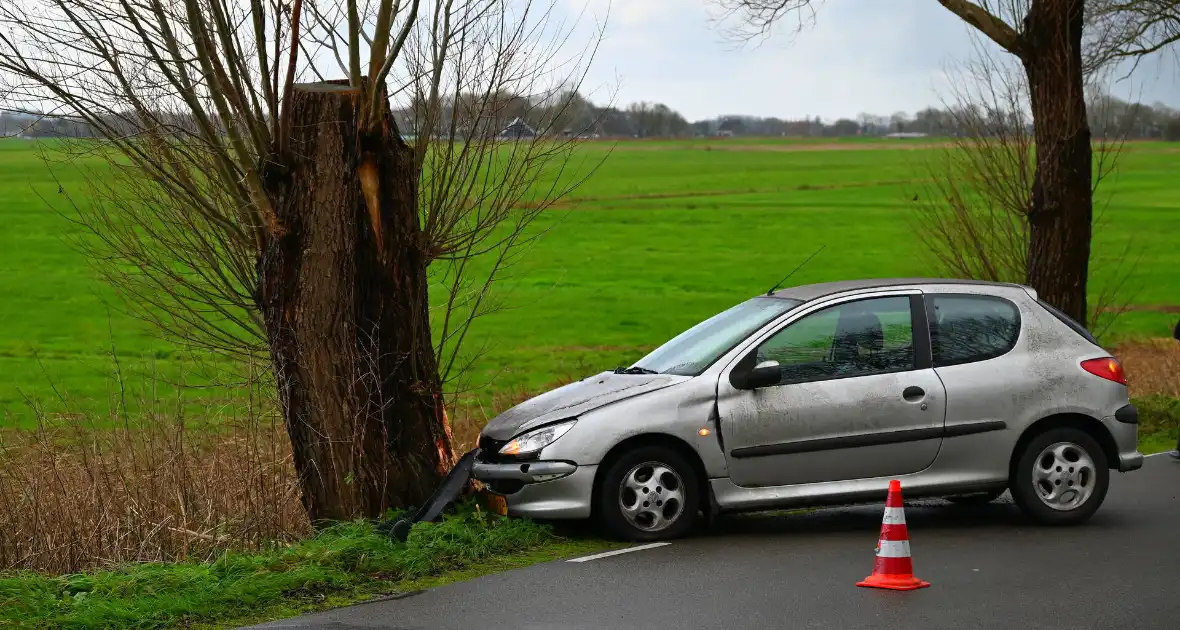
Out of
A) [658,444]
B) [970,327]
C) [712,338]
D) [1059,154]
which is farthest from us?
[1059,154]

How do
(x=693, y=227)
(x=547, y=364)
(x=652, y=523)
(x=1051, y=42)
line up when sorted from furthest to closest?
1. (x=693, y=227)
2. (x=547, y=364)
3. (x=1051, y=42)
4. (x=652, y=523)

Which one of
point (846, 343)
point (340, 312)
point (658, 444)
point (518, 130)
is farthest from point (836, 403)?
point (518, 130)

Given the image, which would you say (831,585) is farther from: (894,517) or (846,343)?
(846,343)

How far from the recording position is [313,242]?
10.5 m

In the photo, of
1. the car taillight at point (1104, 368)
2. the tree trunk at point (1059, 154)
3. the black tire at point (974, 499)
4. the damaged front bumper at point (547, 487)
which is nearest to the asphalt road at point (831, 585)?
the damaged front bumper at point (547, 487)

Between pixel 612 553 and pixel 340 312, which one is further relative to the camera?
pixel 340 312

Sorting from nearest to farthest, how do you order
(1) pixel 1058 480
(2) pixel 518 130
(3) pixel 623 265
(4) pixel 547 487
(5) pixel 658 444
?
(4) pixel 547 487 → (5) pixel 658 444 → (1) pixel 1058 480 → (2) pixel 518 130 → (3) pixel 623 265

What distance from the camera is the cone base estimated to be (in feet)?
25.7

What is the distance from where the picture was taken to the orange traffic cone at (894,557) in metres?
7.87

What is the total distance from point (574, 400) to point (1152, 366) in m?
16.3

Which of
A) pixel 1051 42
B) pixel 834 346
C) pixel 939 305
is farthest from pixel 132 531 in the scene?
pixel 1051 42

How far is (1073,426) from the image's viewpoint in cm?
994

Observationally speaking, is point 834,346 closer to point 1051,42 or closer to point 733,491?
point 733,491

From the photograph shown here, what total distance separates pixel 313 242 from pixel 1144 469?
24.3ft
